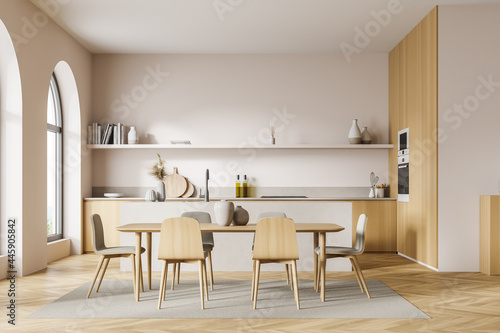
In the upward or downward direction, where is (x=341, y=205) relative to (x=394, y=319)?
upward

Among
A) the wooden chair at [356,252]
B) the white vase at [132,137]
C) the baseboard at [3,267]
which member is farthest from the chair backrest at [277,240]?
the white vase at [132,137]

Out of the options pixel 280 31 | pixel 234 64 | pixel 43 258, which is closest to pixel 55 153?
pixel 43 258

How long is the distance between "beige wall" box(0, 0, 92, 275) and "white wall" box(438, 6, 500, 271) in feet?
16.1

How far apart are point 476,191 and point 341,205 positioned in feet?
5.29

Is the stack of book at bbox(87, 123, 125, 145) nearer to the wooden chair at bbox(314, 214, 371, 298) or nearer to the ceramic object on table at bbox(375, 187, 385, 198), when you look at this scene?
the ceramic object on table at bbox(375, 187, 385, 198)

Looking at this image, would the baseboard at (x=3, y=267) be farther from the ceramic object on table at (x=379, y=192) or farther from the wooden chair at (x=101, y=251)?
the ceramic object on table at (x=379, y=192)

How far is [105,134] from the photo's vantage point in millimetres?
8078

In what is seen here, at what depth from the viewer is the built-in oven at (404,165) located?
7.14 meters

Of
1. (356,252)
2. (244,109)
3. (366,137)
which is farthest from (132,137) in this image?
(356,252)

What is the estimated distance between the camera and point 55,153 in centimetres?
750

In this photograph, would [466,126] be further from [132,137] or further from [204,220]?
[132,137]

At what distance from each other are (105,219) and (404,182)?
15.2 ft

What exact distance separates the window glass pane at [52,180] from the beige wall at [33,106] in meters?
1.06

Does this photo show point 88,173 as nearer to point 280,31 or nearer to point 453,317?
point 280,31
